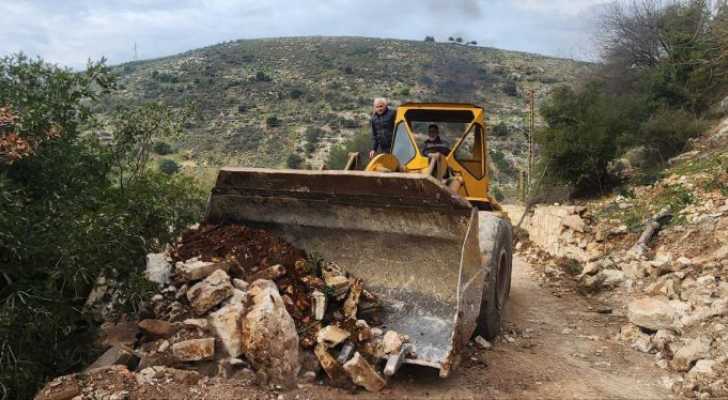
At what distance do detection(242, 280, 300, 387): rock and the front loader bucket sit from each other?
0.87 meters

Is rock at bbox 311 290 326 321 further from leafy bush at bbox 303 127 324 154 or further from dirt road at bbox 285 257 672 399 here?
leafy bush at bbox 303 127 324 154

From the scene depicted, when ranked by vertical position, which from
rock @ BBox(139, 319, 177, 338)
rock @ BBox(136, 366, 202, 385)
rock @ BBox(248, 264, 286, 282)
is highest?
rock @ BBox(248, 264, 286, 282)

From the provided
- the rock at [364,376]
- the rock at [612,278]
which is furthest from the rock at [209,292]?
the rock at [612,278]

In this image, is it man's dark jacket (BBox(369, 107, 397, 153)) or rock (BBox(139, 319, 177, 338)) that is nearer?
rock (BBox(139, 319, 177, 338))

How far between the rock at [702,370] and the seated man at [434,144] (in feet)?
11.0

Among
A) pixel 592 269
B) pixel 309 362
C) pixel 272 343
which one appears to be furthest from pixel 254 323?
pixel 592 269

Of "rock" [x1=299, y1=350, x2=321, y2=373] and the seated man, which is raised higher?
the seated man

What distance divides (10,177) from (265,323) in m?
2.08

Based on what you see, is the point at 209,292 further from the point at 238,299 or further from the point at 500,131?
the point at 500,131

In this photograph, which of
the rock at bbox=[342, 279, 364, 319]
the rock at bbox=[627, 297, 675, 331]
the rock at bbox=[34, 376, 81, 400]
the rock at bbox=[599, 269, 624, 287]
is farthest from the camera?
the rock at bbox=[599, 269, 624, 287]

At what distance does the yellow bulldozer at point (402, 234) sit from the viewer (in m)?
4.84

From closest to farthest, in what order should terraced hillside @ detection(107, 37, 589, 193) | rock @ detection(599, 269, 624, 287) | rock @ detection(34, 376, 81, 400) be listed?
1. rock @ detection(34, 376, 81, 400)
2. rock @ detection(599, 269, 624, 287)
3. terraced hillside @ detection(107, 37, 589, 193)

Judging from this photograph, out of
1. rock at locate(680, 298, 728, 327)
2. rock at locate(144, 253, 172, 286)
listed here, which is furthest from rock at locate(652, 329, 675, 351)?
rock at locate(144, 253, 172, 286)

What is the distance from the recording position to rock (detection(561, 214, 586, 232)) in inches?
451
